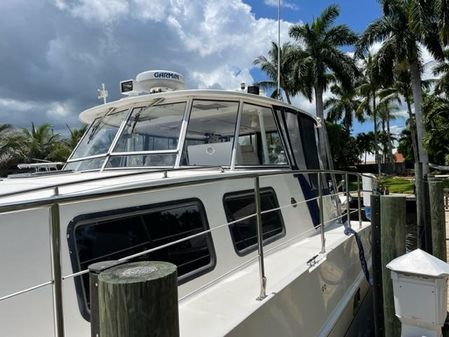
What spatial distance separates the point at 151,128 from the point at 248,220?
1483 mm

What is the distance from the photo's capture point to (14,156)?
28016 millimetres

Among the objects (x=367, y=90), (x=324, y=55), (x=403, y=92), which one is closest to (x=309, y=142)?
(x=324, y=55)

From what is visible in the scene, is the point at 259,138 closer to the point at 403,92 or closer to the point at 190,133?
the point at 190,133

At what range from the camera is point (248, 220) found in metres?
3.87

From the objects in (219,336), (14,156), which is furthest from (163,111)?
(14,156)

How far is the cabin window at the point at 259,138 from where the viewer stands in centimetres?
493

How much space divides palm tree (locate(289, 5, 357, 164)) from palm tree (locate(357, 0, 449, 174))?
2.41 m

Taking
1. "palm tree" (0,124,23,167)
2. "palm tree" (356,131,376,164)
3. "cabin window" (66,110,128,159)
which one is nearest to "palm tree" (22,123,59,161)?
"palm tree" (0,124,23,167)

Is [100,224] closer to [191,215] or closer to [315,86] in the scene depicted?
[191,215]

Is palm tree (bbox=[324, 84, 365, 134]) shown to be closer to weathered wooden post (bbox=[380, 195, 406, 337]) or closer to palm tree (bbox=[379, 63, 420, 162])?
palm tree (bbox=[379, 63, 420, 162])

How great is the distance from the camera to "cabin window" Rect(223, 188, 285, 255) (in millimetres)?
3627

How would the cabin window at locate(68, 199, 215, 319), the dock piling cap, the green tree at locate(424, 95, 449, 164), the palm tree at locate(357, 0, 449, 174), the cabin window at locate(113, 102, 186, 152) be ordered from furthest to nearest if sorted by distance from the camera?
the green tree at locate(424, 95, 449, 164) < the palm tree at locate(357, 0, 449, 174) < the cabin window at locate(113, 102, 186, 152) < the dock piling cap < the cabin window at locate(68, 199, 215, 319)

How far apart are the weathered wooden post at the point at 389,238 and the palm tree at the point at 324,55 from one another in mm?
30514

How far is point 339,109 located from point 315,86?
19687 millimetres
